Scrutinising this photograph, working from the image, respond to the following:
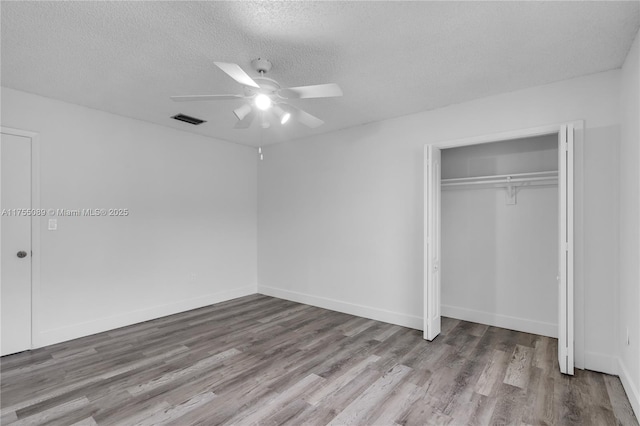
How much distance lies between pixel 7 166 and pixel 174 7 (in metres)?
2.68

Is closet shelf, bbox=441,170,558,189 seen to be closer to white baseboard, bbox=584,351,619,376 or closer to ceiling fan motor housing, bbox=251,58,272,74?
white baseboard, bbox=584,351,619,376

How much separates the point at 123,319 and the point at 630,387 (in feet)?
16.6

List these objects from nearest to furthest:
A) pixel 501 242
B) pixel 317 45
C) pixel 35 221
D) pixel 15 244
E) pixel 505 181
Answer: pixel 317 45, pixel 15 244, pixel 35 221, pixel 505 181, pixel 501 242

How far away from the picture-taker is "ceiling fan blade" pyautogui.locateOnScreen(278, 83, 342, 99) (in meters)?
2.29

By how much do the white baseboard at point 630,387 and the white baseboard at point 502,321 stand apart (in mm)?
939

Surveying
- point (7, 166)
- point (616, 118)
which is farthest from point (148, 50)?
point (616, 118)

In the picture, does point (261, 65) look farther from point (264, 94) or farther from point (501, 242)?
point (501, 242)

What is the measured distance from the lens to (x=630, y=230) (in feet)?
8.02

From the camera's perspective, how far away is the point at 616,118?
2836mm

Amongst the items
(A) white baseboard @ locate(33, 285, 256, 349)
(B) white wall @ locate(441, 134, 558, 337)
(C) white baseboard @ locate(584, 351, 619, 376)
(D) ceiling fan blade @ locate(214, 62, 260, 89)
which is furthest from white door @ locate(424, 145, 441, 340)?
(A) white baseboard @ locate(33, 285, 256, 349)

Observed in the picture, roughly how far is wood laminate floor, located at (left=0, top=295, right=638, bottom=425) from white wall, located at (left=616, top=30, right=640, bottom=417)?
0.28 meters

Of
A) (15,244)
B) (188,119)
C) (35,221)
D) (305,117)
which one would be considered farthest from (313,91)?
(15,244)

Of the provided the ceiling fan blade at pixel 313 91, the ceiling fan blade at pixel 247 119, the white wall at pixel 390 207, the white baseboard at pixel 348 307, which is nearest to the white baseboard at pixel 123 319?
the white baseboard at pixel 348 307

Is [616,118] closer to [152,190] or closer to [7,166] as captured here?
[152,190]
